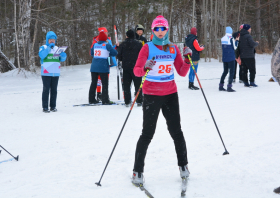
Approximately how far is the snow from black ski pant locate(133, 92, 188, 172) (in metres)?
0.32

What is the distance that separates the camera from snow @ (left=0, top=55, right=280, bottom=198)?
Result: 327cm

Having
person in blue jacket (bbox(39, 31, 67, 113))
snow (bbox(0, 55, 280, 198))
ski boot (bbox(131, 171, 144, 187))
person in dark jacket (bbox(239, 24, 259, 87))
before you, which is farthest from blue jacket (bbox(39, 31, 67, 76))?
person in dark jacket (bbox(239, 24, 259, 87))

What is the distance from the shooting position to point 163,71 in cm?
335

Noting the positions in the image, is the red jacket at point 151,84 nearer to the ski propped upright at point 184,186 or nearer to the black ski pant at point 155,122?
the black ski pant at point 155,122

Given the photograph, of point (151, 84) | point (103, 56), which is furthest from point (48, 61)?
point (151, 84)

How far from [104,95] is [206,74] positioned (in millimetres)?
7964

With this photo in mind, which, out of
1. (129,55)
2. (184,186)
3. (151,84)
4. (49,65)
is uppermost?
(129,55)

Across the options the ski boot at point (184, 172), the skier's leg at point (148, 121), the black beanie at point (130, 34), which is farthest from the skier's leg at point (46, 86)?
the ski boot at point (184, 172)

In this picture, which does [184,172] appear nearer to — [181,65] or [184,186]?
[184,186]

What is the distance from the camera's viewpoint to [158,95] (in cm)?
329

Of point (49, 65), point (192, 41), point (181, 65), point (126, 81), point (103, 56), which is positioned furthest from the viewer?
point (192, 41)

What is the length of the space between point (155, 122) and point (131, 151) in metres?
1.34

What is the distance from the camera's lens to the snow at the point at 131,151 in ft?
10.7

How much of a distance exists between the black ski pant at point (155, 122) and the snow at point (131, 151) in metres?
0.32
